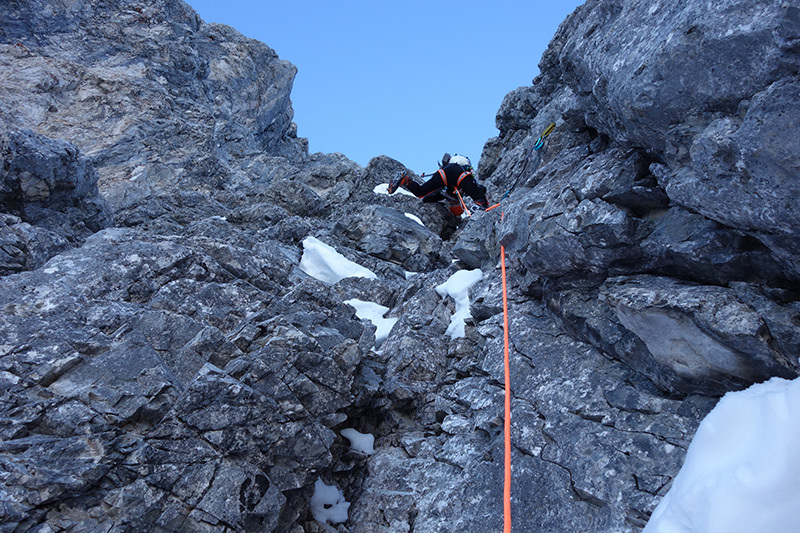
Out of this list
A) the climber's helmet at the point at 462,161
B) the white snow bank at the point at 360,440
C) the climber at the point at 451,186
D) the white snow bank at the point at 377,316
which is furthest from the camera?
the climber's helmet at the point at 462,161

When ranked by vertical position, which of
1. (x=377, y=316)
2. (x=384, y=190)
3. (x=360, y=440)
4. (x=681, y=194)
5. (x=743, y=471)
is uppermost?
(x=384, y=190)

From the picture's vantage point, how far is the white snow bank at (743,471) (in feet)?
12.4

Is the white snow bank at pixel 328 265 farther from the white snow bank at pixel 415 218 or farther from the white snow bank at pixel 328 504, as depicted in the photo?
the white snow bank at pixel 328 504

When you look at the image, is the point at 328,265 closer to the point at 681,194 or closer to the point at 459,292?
the point at 459,292

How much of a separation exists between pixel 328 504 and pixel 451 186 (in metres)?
13.2

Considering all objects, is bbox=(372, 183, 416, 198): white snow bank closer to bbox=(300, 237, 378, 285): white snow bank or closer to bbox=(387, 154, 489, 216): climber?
bbox=(387, 154, 489, 216): climber

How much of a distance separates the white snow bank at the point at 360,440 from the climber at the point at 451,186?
32.8 feet

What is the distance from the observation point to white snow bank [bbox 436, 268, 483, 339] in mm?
10641

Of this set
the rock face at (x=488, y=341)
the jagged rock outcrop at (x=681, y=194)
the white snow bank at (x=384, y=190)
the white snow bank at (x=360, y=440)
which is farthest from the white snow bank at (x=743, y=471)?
the white snow bank at (x=384, y=190)

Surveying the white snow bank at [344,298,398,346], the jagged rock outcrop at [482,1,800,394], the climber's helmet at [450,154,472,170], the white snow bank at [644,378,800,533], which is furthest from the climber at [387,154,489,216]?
the white snow bank at [644,378,800,533]

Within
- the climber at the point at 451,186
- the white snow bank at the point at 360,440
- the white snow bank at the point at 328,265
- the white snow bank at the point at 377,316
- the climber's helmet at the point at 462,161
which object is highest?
the climber's helmet at the point at 462,161

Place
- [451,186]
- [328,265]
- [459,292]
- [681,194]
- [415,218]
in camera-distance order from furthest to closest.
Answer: [415,218]
[451,186]
[328,265]
[459,292]
[681,194]

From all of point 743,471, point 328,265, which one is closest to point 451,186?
point 328,265

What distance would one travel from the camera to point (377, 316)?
12.9 m
